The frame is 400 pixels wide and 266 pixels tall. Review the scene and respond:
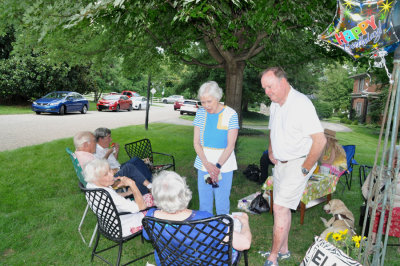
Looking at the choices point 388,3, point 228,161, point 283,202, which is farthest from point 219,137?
point 388,3

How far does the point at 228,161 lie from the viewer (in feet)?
10.7

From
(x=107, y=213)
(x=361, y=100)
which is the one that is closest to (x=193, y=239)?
(x=107, y=213)

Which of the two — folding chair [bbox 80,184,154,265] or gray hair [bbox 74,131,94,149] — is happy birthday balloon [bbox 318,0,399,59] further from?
gray hair [bbox 74,131,94,149]

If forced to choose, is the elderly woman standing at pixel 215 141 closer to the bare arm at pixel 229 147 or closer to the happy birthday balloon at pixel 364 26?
the bare arm at pixel 229 147

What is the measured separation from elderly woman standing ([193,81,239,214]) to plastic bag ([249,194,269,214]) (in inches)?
61.3

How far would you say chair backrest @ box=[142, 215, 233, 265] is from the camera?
6.33 ft

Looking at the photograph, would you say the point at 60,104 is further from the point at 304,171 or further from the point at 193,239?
the point at 193,239

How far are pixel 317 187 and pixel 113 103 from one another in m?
21.7

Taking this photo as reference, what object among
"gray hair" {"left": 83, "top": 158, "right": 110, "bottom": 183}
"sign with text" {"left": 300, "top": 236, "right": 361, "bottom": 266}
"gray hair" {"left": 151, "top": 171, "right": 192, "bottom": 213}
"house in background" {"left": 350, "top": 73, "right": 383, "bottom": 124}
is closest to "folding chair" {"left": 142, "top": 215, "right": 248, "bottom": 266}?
"gray hair" {"left": 151, "top": 171, "right": 192, "bottom": 213}

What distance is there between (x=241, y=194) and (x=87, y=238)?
2.93m

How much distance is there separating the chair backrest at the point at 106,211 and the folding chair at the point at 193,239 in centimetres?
77

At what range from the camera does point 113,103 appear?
24.2 m

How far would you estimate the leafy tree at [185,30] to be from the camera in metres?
4.17

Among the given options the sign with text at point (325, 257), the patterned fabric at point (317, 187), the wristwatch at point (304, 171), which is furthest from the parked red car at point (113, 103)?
the sign with text at point (325, 257)
